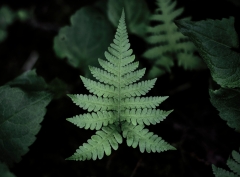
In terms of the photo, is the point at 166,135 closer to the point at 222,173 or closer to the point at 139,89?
the point at 222,173

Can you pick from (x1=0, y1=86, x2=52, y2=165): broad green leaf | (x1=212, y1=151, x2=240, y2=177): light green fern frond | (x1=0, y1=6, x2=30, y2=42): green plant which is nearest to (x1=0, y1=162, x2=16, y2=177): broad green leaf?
(x1=0, y1=86, x2=52, y2=165): broad green leaf

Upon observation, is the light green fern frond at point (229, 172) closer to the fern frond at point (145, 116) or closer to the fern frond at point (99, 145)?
the fern frond at point (145, 116)

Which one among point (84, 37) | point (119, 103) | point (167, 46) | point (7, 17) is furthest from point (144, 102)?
point (7, 17)

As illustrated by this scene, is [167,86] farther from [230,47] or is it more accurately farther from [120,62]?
[120,62]

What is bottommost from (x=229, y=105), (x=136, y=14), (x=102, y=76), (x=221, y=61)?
(x=229, y=105)

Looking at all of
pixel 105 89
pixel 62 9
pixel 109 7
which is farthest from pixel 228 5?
pixel 62 9

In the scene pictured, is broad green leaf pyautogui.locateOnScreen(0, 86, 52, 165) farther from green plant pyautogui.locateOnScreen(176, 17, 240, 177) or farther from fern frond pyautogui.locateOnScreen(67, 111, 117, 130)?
green plant pyautogui.locateOnScreen(176, 17, 240, 177)

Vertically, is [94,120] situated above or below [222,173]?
above
